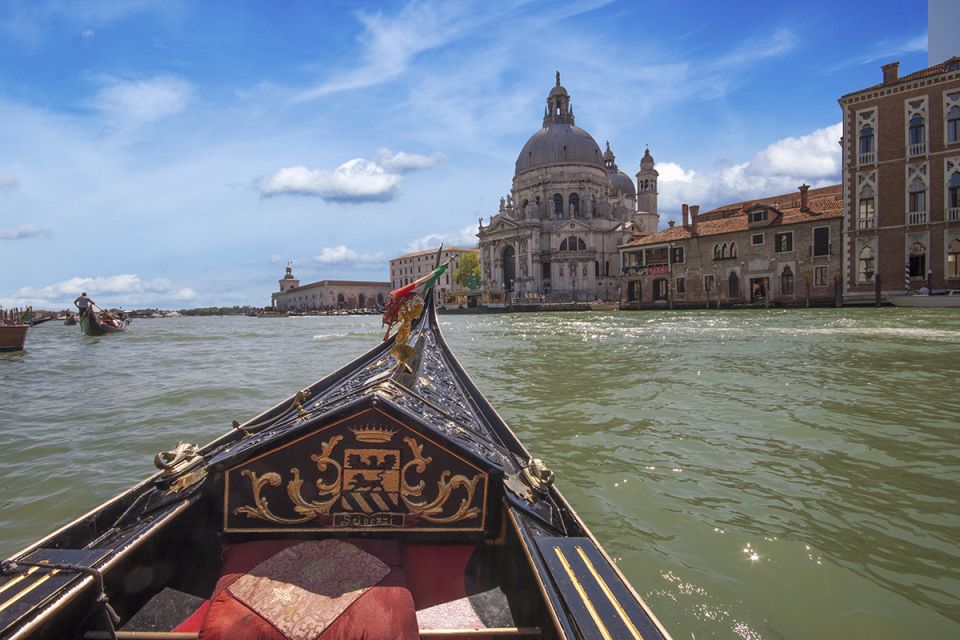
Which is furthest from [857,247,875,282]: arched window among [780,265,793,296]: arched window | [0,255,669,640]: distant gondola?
[0,255,669,640]: distant gondola

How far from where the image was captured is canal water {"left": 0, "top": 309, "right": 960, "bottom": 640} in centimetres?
183

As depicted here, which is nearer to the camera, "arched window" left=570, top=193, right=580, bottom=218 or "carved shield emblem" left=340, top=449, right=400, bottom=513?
"carved shield emblem" left=340, top=449, right=400, bottom=513

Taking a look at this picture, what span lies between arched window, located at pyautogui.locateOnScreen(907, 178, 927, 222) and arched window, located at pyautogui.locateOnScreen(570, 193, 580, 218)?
2499 cm

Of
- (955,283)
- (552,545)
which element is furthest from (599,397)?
(955,283)

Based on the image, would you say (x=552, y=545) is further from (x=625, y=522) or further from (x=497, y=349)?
(x=497, y=349)

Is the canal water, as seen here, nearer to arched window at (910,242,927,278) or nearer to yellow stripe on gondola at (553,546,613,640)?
yellow stripe on gondola at (553,546,613,640)

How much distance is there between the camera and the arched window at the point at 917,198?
1859 centimetres

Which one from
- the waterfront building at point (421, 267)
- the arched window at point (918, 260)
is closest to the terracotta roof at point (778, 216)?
the arched window at point (918, 260)

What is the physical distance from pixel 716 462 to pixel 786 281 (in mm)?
24525

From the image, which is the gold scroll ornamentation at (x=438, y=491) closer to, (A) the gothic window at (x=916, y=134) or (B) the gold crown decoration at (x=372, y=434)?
(B) the gold crown decoration at (x=372, y=434)

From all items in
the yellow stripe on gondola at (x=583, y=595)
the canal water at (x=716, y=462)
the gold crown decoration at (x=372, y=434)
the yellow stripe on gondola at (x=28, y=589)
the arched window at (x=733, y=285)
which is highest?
the arched window at (x=733, y=285)

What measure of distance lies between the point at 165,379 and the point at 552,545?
292 inches

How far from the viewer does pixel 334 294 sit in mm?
69750

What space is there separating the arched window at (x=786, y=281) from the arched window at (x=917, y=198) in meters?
5.21
